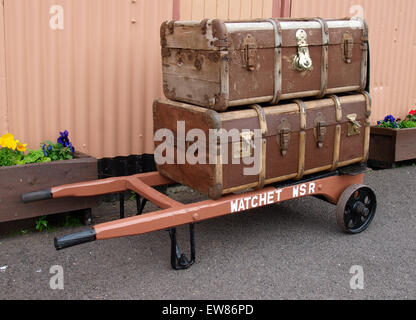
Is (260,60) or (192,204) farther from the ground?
(260,60)

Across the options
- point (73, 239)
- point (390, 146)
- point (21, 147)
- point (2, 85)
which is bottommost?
point (390, 146)

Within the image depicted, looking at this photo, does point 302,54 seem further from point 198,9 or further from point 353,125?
point 198,9

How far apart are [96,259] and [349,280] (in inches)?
82.6

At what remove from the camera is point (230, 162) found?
438cm

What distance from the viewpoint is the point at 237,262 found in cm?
460

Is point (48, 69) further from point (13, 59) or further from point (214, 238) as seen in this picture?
point (214, 238)

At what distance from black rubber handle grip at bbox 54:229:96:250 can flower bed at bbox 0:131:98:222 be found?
137cm

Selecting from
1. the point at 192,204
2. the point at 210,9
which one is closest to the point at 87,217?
the point at 192,204

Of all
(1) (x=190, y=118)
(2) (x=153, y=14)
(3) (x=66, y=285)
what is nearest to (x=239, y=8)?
(2) (x=153, y=14)

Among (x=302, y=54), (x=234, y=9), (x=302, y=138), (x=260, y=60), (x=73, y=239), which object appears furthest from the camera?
(x=234, y=9)

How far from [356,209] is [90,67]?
2.99 m

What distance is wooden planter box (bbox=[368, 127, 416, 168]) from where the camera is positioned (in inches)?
298

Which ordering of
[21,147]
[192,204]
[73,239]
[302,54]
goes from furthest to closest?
[21,147], [302,54], [192,204], [73,239]

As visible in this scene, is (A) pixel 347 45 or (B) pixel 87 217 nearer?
(A) pixel 347 45
